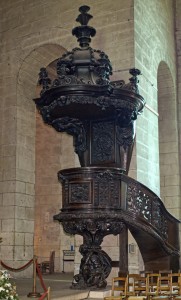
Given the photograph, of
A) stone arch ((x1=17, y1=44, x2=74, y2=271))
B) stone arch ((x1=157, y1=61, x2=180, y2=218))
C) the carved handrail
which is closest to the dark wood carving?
the carved handrail

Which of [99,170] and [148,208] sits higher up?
[99,170]

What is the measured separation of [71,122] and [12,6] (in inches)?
196

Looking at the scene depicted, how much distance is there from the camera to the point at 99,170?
810cm

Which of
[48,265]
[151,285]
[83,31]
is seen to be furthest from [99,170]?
[48,265]

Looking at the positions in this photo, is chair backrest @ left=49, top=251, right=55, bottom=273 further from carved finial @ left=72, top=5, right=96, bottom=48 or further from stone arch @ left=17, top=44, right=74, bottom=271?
carved finial @ left=72, top=5, right=96, bottom=48

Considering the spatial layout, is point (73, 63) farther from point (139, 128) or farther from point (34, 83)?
point (34, 83)

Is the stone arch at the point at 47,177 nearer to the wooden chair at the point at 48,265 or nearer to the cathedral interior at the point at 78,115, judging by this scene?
the cathedral interior at the point at 78,115

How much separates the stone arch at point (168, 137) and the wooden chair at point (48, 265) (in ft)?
11.3

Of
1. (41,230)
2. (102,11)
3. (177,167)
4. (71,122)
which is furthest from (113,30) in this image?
(41,230)

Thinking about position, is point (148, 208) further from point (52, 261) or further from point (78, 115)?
point (52, 261)

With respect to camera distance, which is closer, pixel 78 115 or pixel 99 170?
pixel 99 170

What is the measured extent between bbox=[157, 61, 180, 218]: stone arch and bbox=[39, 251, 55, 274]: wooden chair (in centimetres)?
345

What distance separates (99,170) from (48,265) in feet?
21.9

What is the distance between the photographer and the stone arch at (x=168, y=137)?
44.6 ft
